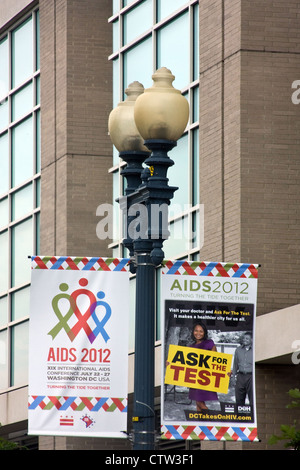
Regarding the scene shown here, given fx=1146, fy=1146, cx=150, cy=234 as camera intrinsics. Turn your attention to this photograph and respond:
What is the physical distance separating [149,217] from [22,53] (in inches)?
726

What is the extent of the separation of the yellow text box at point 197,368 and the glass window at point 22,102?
17323 millimetres

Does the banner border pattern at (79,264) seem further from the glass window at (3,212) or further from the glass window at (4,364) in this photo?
the glass window at (3,212)

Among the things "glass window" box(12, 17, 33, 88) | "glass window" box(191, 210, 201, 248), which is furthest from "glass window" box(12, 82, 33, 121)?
"glass window" box(191, 210, 201, 248)

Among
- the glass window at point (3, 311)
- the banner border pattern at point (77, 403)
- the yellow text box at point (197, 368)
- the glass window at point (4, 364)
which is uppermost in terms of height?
the glass window at point (3, 311)

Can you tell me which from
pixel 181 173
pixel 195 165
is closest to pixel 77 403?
pixel 195 165

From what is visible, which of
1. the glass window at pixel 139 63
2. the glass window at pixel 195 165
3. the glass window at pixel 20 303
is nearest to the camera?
the glass window at pixel 195 165

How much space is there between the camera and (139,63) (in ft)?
73.5

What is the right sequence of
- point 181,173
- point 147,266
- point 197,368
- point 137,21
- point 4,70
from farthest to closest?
1. point 4,70
2. point 137,21
3. point 181,173
4. point 197,368
5. point 147,266

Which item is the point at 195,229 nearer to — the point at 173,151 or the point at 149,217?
the point at 173,151

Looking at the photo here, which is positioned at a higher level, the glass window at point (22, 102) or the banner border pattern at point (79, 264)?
the glass window at point (22, 102)

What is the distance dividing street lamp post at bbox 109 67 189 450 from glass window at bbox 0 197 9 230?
57.8ft

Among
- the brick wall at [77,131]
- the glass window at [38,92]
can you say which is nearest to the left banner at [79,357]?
the brick wall at [77,131]

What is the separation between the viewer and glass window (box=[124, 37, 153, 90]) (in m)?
21.9

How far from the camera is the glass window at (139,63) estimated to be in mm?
21922
